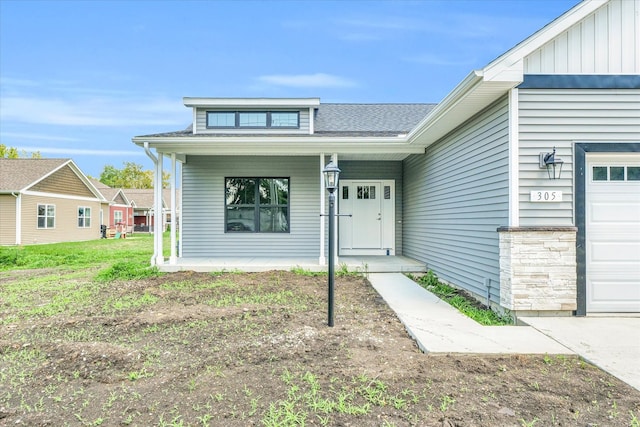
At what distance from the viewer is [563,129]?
4102 mm

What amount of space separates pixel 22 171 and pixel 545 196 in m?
21.0

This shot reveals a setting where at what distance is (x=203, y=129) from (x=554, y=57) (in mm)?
7824

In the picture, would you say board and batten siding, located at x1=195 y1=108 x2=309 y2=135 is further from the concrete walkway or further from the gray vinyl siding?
the concrete walkway

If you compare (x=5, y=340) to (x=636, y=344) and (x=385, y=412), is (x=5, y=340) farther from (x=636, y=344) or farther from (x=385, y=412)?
(x=636, y=344)

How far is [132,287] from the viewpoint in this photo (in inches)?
238

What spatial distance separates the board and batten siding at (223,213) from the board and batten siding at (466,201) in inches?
105

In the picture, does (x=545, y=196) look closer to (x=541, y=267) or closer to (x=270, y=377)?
(x=541, y=267)

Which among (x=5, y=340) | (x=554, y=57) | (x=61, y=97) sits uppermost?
(x=61, y=97)

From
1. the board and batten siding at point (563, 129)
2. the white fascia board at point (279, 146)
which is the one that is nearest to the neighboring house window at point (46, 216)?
the white fascia board at point (279, 146)

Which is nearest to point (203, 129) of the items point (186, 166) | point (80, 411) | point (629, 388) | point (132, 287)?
point (186, 166)

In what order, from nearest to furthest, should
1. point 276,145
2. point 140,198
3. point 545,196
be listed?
point 545,196 < point 276,145 < point 140,198

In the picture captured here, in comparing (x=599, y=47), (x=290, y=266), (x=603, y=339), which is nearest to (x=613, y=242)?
(x=603, y=339)

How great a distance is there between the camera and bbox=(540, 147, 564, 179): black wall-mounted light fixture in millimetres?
3975

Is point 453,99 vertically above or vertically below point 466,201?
above
